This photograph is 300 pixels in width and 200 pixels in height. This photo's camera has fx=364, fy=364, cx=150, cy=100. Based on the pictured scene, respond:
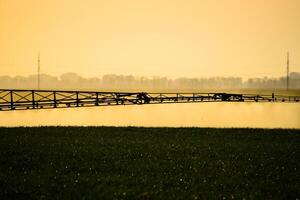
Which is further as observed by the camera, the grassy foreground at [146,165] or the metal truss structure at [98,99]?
the metal truss structure at [98,99]

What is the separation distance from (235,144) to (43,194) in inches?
452

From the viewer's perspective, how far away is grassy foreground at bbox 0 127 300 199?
34.6 ft

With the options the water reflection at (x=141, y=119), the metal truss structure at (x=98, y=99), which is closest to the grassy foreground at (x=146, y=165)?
the water reflection at (x=141, y=119)

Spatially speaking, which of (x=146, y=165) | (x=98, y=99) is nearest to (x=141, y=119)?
(x=146, y=165)

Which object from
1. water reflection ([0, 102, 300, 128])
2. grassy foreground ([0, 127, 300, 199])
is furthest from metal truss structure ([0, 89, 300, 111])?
grassy foreground ([0, 127, 300, 199])

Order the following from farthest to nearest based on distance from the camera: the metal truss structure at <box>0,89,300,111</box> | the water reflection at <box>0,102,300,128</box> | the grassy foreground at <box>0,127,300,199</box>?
the metal truss structure at <box>0,89,300,111</box>, the water reflection at <box>0,102,300,128</box>, the grassy foreground at <box>0,127,300,199</box>

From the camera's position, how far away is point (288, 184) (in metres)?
11.5

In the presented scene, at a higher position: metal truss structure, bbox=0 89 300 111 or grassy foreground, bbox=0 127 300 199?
metal truss structure, bbox=0 89 300 111

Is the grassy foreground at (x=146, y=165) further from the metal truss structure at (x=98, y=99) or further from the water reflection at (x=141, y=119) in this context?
the metal truss structure at (x=98, y=99)

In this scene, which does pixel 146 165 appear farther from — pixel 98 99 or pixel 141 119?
pixel 98 99

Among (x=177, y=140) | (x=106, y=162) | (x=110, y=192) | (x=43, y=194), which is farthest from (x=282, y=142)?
(x=43, y=194)

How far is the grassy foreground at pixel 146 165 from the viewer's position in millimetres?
10539

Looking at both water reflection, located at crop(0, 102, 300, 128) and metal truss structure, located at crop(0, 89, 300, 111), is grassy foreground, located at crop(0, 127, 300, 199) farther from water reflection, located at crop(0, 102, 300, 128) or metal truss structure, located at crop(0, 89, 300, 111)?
metal truss structure, located at crop(0, 89, 300, 111)

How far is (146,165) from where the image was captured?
1376 centimetres
